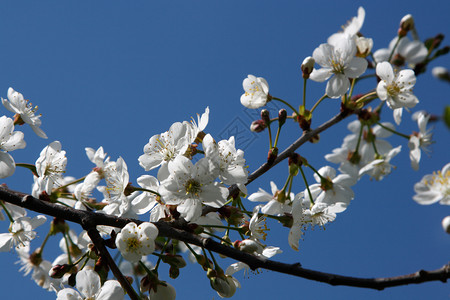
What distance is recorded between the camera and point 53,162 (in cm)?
299

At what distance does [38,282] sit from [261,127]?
8.14 feet

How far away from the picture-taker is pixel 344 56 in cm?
329

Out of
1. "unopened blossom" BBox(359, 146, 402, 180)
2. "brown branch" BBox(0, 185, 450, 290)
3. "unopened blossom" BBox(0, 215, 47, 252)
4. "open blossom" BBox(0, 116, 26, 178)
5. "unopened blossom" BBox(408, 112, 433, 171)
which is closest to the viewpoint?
"brown branch" BBox(0, 185, 450, 290)

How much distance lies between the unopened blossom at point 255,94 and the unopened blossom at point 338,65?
1.17 ft

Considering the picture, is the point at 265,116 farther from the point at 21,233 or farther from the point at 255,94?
the point at 21,233

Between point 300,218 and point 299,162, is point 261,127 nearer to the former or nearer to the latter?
point 299,162

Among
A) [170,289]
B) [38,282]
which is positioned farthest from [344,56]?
[38,282]

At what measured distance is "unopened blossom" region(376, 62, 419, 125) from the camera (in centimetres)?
322

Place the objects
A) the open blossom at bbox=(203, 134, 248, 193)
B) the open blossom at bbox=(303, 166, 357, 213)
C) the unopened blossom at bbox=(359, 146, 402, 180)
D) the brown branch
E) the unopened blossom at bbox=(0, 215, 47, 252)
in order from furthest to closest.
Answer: the unopened blossom at bbox=(359, 146, 402, 180), the open blossom at bbox=(303, 166, 357, 213), the unopened blossom at bbox=(0, 215, 47, 252), the open blossom at bbox=(203, 134, 248, 193), the brown branch

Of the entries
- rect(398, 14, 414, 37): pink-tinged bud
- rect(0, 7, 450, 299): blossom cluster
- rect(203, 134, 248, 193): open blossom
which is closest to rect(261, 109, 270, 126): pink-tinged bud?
rect(0, 7, 450, 299): blossom cluster

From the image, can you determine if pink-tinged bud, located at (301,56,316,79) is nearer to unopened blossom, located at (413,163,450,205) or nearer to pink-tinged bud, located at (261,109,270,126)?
pink-tinged bud, located at (261,109,270,126)

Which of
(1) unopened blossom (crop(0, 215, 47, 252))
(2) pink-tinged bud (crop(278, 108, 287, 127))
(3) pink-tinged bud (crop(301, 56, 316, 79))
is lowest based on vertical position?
(2) pink-tinged bud (crop(278, 108, 287, 127))

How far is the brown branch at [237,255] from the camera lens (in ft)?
5.05

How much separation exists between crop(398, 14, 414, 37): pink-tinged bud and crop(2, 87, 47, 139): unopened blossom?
3046 mm
